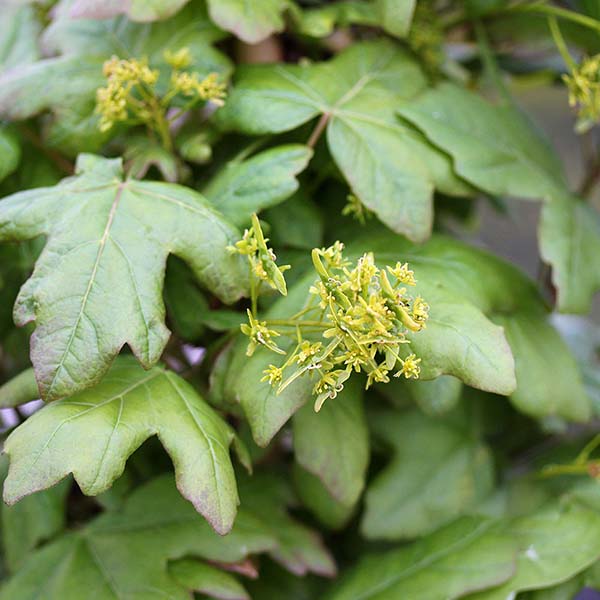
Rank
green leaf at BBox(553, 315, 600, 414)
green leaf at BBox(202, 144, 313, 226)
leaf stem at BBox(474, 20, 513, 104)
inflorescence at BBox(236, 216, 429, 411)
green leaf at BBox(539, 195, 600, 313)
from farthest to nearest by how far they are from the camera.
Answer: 1. green leaf at BBox(553, 315, 600, 414)
2. leaf stem at BBox(474, 20, 513, 104)
3. green leaf at BBox(539, 195, 600, 313)
4. green leaf at BBox(202, 144, 313, 226)
5. inflorescence at BBox(236, 216, 429, 411)

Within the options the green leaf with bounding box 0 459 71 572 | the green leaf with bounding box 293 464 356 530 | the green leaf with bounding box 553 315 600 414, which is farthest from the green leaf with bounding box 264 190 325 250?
the green leaf with bounding box 553 315 600 414

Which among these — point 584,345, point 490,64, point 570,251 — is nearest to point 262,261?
point 570,251

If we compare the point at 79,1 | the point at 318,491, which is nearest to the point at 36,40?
the point at 79,1

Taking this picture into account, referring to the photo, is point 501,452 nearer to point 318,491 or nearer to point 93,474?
point 318,491

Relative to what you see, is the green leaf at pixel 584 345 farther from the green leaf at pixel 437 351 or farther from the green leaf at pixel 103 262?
the green leaf at pixel 103 262

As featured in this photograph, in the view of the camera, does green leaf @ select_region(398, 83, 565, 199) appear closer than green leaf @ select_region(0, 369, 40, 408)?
No

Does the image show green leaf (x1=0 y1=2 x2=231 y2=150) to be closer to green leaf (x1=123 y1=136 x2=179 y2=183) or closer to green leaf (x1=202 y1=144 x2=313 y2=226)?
green leaf (x1=123 y1=136 x2=179 y2=183)
